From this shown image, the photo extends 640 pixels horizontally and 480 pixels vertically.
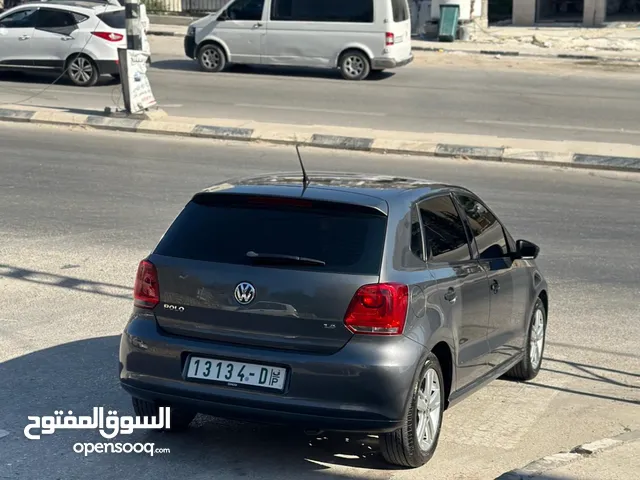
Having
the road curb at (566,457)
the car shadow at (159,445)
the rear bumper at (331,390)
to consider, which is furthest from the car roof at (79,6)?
the road curb at (566,457)

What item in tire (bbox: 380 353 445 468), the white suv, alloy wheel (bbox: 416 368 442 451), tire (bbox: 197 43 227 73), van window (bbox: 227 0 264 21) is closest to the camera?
tire (bbox: 380 353 445 468)

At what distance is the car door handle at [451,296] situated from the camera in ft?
20.3

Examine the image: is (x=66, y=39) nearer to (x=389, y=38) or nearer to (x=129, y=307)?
(x=389, y=38)

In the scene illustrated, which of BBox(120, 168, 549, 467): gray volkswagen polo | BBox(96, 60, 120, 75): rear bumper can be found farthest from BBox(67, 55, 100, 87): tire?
BBox(120, 168, 549, 467): gray volkswagen polo

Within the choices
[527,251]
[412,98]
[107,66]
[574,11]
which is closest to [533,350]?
[527,251]

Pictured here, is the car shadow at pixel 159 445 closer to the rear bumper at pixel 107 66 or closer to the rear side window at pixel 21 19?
the rear bumper at pixel 107 66

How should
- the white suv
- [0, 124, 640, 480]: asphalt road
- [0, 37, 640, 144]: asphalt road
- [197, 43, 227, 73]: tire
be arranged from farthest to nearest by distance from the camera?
[197, 43, 227, 73]: tire, the white suv, [0, 37, 640, 144]: asphalt road, [0, 124, 640, 480]: asphalt road

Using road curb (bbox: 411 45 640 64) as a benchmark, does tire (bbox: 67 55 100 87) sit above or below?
above

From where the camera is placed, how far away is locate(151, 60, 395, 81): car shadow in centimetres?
2633

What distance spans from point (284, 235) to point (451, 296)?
1.06 meters

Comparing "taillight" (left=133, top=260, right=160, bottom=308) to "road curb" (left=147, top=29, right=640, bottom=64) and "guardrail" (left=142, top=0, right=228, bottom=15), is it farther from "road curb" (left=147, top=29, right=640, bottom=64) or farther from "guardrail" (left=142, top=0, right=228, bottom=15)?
"guardrail" (left=142, top=0, right=228, bottom=15)

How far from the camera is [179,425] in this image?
254 inches

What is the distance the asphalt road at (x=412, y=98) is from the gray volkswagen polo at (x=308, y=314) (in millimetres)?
13785

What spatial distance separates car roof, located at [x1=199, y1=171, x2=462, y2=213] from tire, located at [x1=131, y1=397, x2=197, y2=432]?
4.21ft
